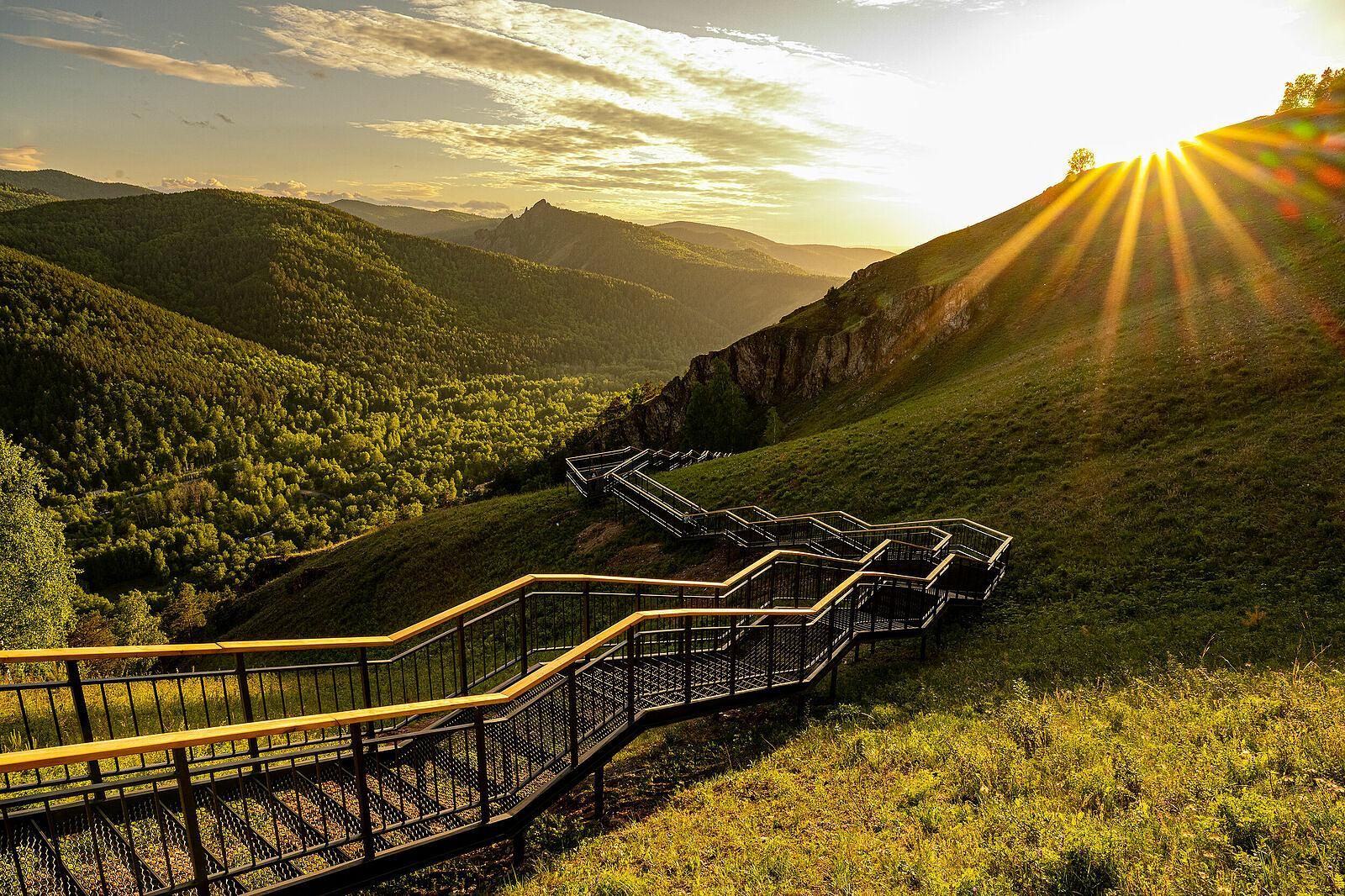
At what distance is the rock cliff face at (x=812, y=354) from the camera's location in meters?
47.9

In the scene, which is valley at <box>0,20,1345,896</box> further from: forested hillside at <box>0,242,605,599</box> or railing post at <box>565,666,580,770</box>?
Result: forested hillside at <box>0,242,605,599</box>

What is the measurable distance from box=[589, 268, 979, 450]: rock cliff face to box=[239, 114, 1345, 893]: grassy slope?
19039mm

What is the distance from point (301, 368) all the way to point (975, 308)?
620 ft

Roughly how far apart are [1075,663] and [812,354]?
4637cm

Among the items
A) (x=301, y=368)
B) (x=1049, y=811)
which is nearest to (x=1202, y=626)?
(x=1049, y=811)

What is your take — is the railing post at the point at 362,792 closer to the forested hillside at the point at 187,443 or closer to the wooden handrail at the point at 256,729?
the wooden handrail at the point at 256,729

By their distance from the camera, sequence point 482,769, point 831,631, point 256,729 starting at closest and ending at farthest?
1. point 256,729
2. point 482,769
3. point 831,631

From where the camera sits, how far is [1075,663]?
10383 mm

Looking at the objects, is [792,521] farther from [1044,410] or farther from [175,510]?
[175,510]

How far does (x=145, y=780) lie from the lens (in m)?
4.94

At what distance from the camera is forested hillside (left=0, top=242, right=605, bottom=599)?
354 ft

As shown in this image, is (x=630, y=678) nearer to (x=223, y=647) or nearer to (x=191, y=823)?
(x=191, y=823)

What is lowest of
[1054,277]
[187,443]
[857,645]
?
[187,443]

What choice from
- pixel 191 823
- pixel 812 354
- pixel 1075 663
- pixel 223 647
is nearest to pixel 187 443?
pixel 812 354
